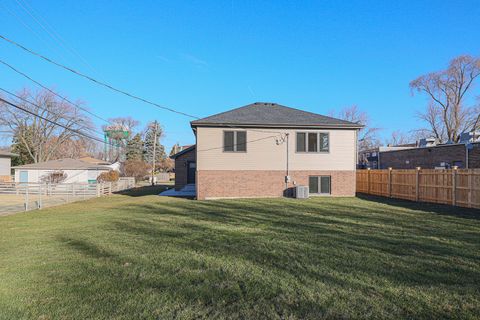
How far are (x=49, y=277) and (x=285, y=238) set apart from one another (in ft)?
15.0

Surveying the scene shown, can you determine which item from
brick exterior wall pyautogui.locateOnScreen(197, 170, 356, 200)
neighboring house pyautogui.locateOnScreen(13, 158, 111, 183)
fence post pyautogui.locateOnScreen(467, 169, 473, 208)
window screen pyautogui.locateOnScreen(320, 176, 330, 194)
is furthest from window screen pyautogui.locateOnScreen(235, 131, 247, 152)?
neighboring house pyautogui.locateOnScreen(13, 158, 111, 183)

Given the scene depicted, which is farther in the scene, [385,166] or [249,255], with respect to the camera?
[385,166]

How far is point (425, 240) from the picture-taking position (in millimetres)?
6699

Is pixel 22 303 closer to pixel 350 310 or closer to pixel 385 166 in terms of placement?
pixel 350 310

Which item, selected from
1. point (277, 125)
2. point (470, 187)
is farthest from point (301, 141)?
point (470, 187)

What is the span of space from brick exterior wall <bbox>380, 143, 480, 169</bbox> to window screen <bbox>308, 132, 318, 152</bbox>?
12.2m

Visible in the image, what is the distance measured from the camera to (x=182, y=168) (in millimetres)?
26266

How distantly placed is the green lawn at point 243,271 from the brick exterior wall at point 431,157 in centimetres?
1623

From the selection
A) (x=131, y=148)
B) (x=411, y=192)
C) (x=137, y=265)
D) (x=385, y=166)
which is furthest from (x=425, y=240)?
(x=131, y=148)

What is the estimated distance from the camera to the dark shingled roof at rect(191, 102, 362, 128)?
1703 centimetres

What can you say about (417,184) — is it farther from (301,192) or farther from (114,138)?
(114,138)

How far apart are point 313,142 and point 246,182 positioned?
4.60m

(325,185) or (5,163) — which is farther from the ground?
(5,163)

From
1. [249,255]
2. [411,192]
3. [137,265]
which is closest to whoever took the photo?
[137,265]
